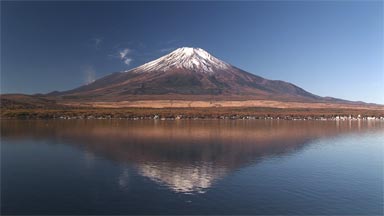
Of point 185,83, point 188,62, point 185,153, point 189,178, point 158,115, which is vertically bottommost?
point 189,178

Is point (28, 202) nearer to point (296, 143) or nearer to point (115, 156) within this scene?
point (115, 156)

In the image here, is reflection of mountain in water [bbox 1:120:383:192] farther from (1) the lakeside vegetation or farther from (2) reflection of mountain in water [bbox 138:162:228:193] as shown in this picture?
(1) the lakeside vegetation

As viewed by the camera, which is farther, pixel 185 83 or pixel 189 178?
pixel 185 83

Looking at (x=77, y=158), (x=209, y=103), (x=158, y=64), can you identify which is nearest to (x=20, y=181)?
(x=77, y=158)

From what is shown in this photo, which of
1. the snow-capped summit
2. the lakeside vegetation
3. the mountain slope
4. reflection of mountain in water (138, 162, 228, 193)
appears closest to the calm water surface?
reflection of mountain in water (138, 162, 228, 193)

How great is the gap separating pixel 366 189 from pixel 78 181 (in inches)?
511

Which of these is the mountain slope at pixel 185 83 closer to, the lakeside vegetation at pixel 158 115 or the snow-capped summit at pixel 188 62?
the snow-capped summit at pixel 188 62

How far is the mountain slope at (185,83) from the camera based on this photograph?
126 metres

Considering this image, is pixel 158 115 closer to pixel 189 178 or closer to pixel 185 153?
pixel 185 153

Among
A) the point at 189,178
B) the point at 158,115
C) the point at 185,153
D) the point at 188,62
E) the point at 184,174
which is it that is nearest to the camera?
the point at 189,178

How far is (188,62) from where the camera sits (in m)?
166

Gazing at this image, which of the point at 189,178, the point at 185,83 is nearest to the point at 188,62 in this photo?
the point at 185,83

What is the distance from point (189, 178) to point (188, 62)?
14858 centimetres

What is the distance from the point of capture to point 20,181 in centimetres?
1848
